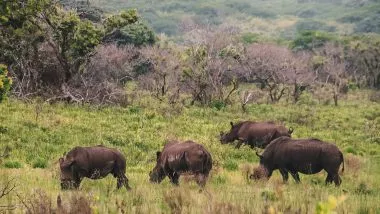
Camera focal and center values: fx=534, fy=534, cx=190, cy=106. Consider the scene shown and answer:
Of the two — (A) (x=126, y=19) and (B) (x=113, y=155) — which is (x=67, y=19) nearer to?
(A) (x=126, y=19)

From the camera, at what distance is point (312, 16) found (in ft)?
597

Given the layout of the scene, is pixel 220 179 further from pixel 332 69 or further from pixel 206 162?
pixel 332 69

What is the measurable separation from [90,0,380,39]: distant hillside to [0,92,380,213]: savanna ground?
3919 inches

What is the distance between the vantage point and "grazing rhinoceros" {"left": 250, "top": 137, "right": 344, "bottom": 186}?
1286cm

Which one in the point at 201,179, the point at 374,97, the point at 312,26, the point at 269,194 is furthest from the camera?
the point at 312,26

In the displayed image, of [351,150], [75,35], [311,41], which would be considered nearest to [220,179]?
[351,150]

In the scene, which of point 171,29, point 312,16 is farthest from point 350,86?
point 312,16

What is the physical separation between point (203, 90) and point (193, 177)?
20.9 meters

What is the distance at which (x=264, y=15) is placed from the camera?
178m

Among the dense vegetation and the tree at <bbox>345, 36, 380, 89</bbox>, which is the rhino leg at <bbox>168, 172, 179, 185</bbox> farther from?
the tree at <bbox>345, 36, 380, 89</bbox>

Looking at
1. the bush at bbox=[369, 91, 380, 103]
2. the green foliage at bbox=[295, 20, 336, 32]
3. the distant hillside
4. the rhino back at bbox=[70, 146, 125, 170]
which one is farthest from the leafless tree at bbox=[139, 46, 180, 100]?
the green foliage at bbox=[295, 20, 336, 32]

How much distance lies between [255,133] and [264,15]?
163 m

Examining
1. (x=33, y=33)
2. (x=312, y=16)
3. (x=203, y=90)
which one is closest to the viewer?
(x=33, y=33)

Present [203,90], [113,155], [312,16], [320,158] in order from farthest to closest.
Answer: [312,16] < [203,90] < [320,158] < [113,155]
